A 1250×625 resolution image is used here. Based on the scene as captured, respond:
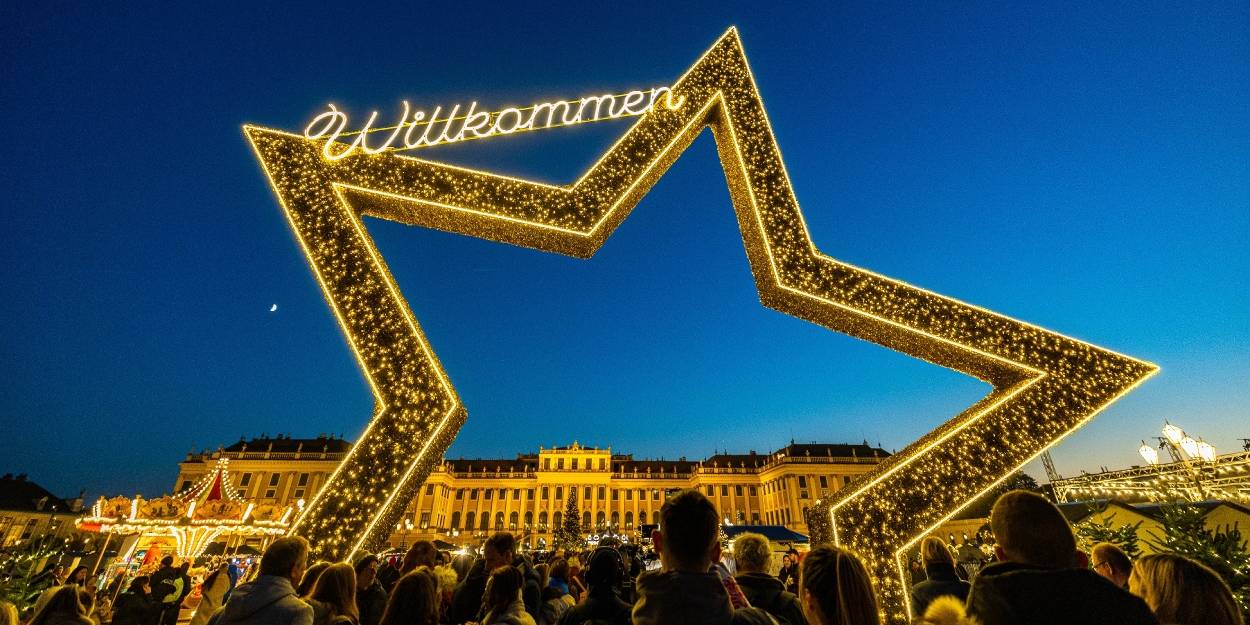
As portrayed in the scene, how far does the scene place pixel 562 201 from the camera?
4.67m

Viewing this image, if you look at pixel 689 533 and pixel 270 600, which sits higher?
pixel 689 533

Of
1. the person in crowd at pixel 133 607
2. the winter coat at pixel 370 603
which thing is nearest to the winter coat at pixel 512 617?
the winter coat at pixel 370 603

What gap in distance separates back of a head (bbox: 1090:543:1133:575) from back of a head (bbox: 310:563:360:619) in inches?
195

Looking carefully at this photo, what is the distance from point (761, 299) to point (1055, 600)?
338 centimetres

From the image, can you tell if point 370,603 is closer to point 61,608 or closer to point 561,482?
point 61,608

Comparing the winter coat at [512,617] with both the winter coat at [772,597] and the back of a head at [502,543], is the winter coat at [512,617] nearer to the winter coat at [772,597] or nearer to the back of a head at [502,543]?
the back of a head at [502,543]

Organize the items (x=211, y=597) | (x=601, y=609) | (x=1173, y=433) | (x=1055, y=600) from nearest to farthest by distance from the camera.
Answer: (x=1055, y=600), (x=601, y=609), (x=211, y=597), (x=1173, y=433)

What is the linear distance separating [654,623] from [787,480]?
6846 cm

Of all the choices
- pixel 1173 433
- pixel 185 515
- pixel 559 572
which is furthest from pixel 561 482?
pixel 559 572

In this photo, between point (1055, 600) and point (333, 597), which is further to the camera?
point (333, 597)

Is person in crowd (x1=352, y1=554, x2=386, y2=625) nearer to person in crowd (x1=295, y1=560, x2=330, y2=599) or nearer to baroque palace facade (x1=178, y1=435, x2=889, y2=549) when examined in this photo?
person in crowd (x1=295, y1=560, x2=330, y2=599)

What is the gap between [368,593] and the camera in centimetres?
427

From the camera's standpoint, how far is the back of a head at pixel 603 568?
2857 millimetres

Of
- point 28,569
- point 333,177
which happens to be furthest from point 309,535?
point 28,569
